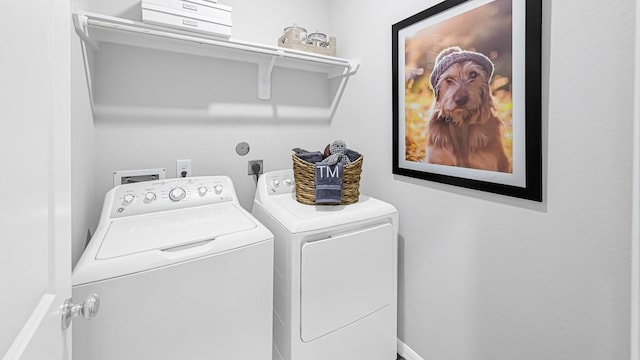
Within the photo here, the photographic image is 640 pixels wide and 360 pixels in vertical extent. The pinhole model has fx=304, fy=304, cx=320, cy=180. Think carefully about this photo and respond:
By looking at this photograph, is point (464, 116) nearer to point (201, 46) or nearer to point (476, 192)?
point (476, 192)

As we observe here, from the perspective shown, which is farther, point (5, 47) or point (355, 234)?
point (355, 234)

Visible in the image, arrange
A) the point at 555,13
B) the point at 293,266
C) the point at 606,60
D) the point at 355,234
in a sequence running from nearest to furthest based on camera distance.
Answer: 1. the point at 606,60
2. the point at 555,13
3. the point at 293,266
4. the point at 355,234

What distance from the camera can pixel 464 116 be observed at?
136cm

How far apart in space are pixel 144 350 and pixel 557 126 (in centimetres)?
160

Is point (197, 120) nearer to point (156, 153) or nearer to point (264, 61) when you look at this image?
point (156, 153)

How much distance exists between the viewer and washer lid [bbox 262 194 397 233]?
4.41 ft

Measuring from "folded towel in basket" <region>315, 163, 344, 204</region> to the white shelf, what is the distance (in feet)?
2.48

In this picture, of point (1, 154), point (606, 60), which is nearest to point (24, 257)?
point (1, 154)

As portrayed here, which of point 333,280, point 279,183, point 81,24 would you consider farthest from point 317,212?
point 81,24

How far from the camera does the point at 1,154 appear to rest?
0.40 m

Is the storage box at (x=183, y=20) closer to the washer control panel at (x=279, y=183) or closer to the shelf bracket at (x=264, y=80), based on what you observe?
the shelf bracket at (x=264, y=80)

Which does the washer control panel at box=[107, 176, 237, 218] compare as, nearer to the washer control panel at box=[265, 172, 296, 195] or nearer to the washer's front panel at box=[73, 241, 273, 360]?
the washer control panel at box=[265, 172, 296, 195]

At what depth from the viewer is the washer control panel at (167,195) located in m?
1.40

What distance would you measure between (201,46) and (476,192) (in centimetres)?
161
